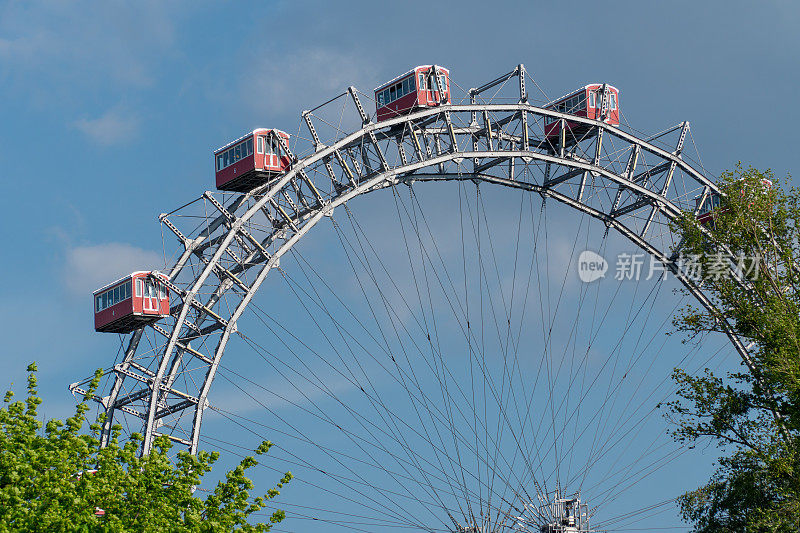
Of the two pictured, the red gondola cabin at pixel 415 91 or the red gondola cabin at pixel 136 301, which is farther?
the red gondola cabin at pixel 415 91

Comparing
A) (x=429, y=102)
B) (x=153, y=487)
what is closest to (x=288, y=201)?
(x=429, y=102)

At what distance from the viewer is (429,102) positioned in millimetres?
62750

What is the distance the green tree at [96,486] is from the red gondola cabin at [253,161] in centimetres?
2090

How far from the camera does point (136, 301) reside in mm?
60094

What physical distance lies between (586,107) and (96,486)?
40.5m

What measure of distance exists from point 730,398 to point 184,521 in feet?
82.4

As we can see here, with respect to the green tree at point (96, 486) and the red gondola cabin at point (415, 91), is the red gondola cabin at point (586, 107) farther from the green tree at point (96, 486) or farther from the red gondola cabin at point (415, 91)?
the green tree at point (96, 486)

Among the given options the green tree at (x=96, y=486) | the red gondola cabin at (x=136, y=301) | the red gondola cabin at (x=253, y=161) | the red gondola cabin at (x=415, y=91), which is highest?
the red gondola cabin at (x=415, y=91)

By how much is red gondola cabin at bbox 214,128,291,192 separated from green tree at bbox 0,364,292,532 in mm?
20902

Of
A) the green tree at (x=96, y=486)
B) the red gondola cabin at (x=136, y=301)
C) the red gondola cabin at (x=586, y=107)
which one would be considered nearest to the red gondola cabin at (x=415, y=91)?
the red gondola cabin at (x=586, y=107)

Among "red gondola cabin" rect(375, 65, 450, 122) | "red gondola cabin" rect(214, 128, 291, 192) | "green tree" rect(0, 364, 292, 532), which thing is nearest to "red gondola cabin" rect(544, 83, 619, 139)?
"red gondola cabin" rect(375, 65, 450, 122)

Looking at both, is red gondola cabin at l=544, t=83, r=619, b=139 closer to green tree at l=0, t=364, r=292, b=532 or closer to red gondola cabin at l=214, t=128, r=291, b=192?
red gondola cabin at l=214, t=128, r=291, b=192

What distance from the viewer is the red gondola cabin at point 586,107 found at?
6806 centimetres

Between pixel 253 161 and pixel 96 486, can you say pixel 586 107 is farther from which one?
pixel 96 486
